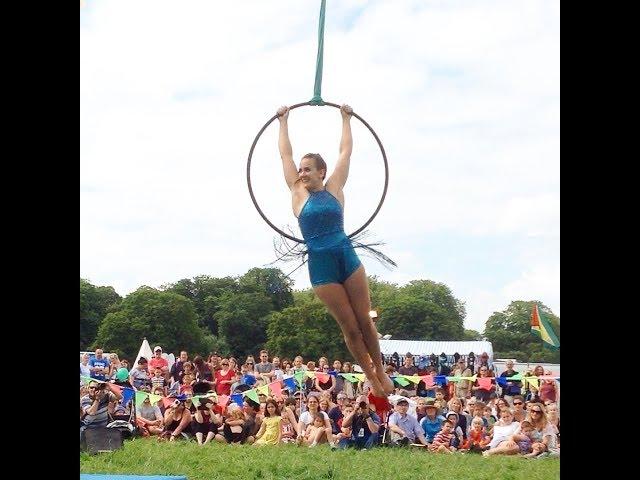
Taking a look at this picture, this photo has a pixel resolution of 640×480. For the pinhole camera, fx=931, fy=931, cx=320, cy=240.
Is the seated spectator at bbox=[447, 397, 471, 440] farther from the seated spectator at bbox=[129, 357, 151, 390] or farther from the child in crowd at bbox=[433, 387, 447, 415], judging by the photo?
the seated spectator at bbox=[129, 357, 151, 390]

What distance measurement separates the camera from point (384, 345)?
16.1m

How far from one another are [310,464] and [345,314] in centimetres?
447

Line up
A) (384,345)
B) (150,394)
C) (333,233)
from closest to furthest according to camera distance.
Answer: (333,233) < (150,394) < (384,345)

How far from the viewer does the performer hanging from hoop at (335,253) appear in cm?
445

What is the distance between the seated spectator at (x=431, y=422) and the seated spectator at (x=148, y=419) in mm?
Answer: 3059

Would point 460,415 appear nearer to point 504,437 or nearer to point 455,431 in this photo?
point 455,431

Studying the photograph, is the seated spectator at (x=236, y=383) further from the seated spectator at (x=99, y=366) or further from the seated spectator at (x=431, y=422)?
the seated spectator at (x=431, y=422)

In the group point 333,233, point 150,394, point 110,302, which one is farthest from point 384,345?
point 110,302

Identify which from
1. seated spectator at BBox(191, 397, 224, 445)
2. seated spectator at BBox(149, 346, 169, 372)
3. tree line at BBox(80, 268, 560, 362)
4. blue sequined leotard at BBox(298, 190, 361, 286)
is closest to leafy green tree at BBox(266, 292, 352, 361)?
tree line at BBox(80, 268, 560, 362)

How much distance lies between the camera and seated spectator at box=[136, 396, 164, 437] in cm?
1062

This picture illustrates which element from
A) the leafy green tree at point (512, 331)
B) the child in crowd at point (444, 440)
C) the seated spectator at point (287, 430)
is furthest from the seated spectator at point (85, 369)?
the leafy green tree at point (512, 331)
